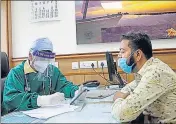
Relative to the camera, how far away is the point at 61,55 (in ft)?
8.75

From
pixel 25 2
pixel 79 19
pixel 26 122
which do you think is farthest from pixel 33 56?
pixel 25 2

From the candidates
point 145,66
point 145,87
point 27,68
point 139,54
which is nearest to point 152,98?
point 145,87

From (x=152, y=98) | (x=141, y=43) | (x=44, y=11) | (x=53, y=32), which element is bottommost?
(x=152, y=98)

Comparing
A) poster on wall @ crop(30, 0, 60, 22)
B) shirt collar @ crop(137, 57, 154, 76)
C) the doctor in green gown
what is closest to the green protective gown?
the doctor in green gown

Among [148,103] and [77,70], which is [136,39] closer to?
[148,103]

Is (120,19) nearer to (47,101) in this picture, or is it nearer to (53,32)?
(53,32)

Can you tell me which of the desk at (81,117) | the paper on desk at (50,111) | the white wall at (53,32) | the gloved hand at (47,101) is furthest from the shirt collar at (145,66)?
the white wall at (53,32)

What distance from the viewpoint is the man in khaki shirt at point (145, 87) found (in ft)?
3.44

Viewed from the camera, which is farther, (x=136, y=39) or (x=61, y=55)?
(x=61, y=55)

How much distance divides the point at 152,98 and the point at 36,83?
895mm

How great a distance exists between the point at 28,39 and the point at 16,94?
1427 mm

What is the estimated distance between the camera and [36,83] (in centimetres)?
168

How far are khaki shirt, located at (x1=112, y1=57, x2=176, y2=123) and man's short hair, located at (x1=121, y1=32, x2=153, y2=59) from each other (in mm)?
63

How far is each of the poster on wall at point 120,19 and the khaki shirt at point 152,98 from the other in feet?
4.07
